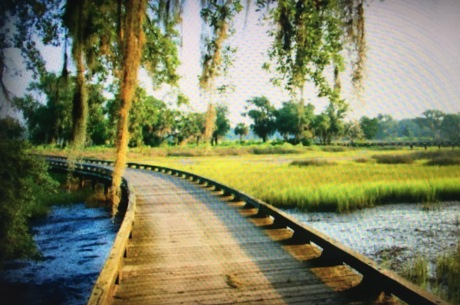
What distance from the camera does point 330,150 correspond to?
230 ft

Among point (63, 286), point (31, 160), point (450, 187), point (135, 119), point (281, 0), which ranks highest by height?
point (281, 0)

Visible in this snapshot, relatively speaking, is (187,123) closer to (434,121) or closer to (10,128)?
(10,128)

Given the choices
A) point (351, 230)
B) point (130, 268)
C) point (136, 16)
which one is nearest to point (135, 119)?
point (130, 268)

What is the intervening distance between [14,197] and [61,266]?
91.3 inches

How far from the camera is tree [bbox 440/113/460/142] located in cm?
10481

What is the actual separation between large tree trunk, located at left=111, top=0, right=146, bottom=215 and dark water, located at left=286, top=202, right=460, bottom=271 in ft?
22.2

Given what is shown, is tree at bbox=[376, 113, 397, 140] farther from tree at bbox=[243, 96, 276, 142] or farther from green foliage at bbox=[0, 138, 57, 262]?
green foliage at bbox=[0, 138, 57, 262]

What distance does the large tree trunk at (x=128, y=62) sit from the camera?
359 centimetres

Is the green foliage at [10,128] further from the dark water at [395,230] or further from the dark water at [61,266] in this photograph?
the dark water at [395,230]

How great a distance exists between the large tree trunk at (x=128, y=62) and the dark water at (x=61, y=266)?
5.22m

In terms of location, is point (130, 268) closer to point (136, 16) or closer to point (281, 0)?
point (136, 16)

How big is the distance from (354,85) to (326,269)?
2.62 metres

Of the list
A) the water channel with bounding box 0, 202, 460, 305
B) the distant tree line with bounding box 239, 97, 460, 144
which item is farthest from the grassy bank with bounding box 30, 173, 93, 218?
the distant tree line with bounding box 239, 97, 460, 144

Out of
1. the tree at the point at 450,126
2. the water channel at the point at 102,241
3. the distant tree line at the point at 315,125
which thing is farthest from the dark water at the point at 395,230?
the tree at the point at 450,126
